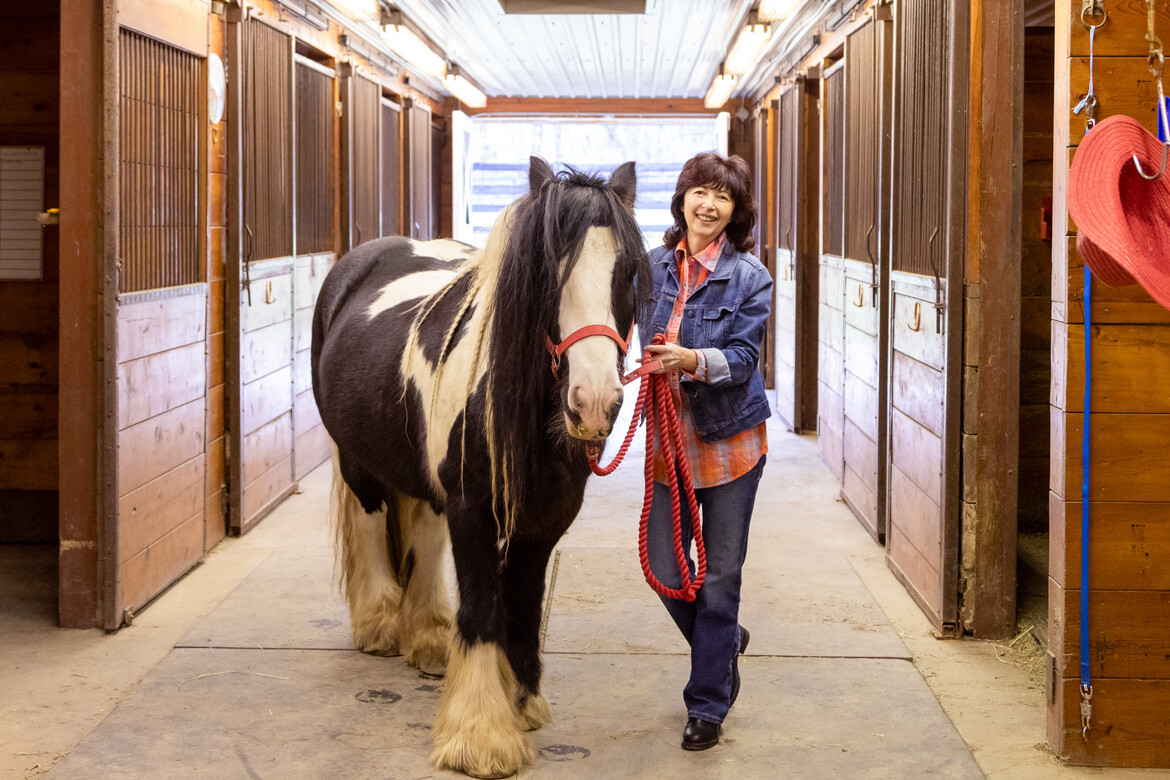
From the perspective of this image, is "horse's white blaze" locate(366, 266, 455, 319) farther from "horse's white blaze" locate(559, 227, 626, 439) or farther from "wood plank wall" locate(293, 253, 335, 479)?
"wood plank wall" locate(293, 253, 335, 479)

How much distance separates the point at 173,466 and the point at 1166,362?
3.12m

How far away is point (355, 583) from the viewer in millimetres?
3295

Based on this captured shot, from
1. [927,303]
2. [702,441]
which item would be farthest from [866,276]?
[702,441]

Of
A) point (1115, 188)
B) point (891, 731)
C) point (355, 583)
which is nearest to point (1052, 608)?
point (891, 731)

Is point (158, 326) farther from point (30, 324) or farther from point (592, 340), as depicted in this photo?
point (592, 340)

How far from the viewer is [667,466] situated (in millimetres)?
2467

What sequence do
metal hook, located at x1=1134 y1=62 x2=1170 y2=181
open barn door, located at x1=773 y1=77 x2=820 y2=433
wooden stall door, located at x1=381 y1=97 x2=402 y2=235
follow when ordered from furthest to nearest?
wooden stall door, located at x1=381 y1=97 x2=402 y2=235, open barn door, located at x1=773 y1=77 x2=820 y2=433, metal hook, located at x1=1134 y1=62 x2=1170 y2=181

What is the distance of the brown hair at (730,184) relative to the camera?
8.12 ft

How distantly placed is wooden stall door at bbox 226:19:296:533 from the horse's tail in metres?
1.32

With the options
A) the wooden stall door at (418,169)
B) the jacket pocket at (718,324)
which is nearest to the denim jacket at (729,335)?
the jacket pocket at (718,324)

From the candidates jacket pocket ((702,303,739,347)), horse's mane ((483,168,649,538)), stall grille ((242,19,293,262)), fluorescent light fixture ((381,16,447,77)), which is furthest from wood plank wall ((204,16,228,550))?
jacket pocket ((702,303,739,347))

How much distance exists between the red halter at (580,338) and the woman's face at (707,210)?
0.36 meters

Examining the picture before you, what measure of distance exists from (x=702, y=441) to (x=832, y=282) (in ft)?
12.4

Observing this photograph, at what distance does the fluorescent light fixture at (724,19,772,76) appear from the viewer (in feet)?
20.0
